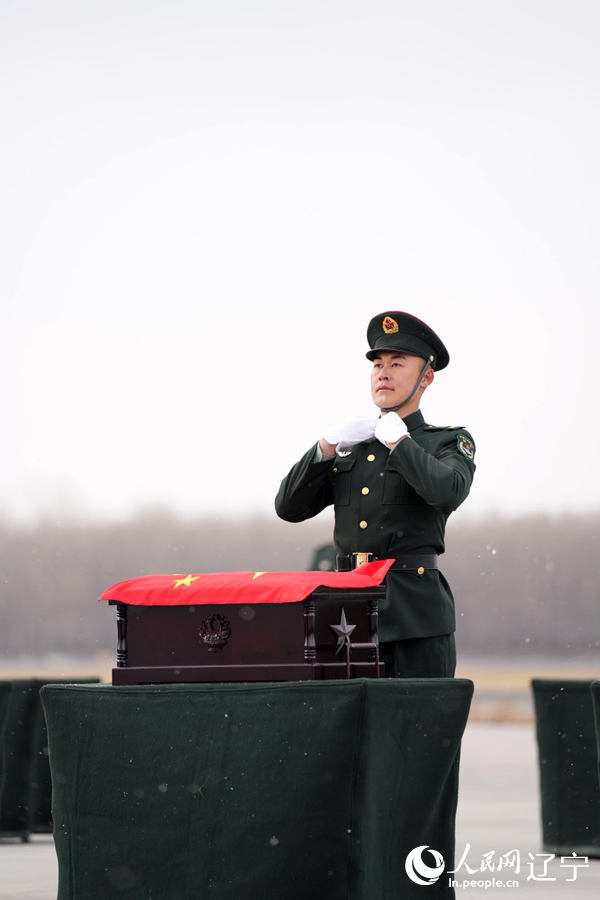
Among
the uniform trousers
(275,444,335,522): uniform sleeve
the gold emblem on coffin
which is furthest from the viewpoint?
(275,444,335,522): uniform sleeve

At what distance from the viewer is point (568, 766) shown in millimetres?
5562

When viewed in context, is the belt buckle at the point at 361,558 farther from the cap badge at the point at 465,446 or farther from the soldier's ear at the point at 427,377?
the soldier's ear at the point at 427,377

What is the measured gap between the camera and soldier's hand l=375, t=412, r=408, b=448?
3482 millimetres

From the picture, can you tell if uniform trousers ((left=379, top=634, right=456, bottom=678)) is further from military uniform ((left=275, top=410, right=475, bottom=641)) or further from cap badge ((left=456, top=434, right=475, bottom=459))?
cap badge ((left=456, top=434, right=475, bottom=459))

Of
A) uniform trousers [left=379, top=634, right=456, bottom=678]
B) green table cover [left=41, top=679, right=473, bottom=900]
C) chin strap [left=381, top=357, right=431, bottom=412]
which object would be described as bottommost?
green table cover [left=41, top=679, right=473, bottom=900]

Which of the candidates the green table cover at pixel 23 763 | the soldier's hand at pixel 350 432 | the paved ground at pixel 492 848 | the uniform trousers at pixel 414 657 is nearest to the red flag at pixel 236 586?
the uniform trousers at pixel 414 657

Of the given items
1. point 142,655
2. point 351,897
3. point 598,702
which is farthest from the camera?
point 598,702

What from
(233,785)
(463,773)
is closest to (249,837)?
(233,785)

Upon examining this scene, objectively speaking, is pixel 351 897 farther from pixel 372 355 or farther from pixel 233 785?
pixel 372 355

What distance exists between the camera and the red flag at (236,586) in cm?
313

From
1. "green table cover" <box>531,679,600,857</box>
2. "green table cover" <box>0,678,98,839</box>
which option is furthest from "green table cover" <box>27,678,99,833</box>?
"green table cover" <box>531,679,600,857</box>

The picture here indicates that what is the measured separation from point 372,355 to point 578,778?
249 centimetres

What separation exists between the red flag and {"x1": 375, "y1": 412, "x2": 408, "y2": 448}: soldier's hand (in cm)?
31

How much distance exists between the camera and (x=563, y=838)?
5492 millimetres
